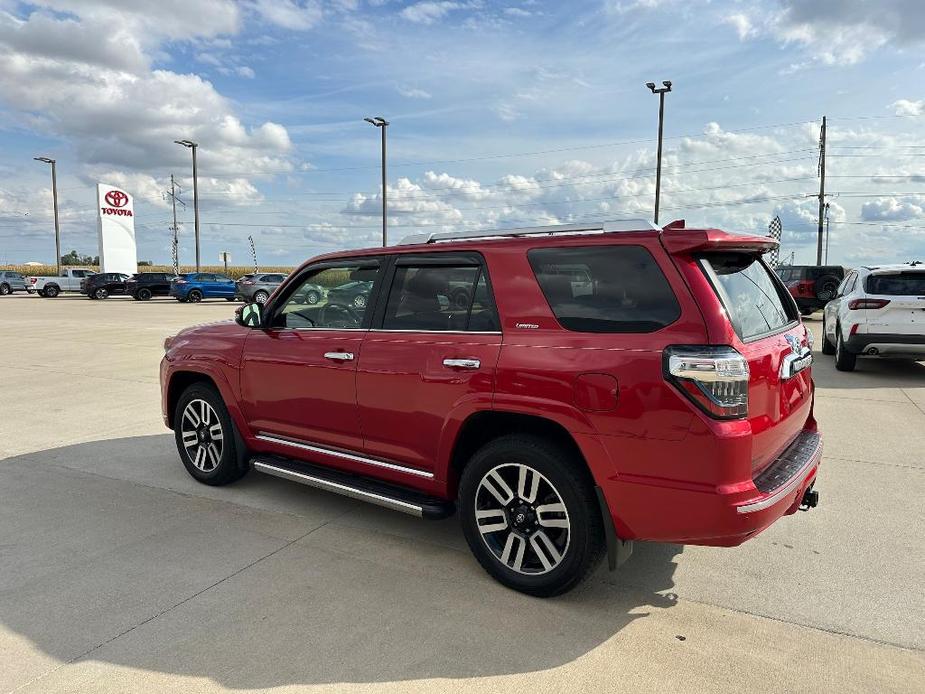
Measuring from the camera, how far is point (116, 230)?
1977 inches

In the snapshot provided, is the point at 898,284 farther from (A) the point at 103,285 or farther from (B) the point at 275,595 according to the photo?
(A) the point at 103,285

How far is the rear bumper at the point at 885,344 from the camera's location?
9.39 metres

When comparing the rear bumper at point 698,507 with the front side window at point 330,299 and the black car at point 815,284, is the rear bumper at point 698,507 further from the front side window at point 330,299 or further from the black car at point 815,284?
the black car at point 815,284

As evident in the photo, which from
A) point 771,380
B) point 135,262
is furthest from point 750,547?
point 135,262

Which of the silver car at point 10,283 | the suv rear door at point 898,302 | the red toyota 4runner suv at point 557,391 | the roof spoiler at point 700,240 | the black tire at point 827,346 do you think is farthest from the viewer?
the silver car at point 10,283

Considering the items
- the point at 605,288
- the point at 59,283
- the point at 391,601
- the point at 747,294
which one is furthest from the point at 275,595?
the point at 59,283

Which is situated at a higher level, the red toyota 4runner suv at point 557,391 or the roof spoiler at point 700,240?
the roof spoiler at point 700,240

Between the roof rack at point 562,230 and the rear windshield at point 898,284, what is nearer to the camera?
the roof rack at point 562,230

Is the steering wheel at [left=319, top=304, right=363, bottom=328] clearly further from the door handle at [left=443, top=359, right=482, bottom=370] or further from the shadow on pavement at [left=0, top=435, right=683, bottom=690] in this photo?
the shadow on pavement at [left=0, top=435, right=683, bottom=690]

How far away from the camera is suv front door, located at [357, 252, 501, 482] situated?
3.41 meters

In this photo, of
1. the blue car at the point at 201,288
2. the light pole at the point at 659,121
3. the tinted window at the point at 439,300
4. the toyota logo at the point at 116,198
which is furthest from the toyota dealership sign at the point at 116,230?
the tinted window at the point at 439,300

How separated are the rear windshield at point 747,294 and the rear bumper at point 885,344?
22.9 feet

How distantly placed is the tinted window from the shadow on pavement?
1.32 m

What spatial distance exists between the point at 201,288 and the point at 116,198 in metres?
20.2
